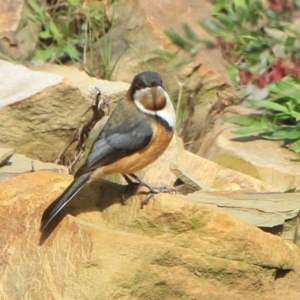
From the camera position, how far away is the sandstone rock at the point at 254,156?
6898 mm

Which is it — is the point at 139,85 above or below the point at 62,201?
above

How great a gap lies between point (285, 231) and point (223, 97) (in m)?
2.73

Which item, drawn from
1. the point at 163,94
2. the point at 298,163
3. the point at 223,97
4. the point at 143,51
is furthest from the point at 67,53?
the point at 163,94

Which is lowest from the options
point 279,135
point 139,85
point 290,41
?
point 279,135

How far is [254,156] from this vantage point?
23.6ft

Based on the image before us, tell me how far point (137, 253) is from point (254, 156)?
234 centimetres

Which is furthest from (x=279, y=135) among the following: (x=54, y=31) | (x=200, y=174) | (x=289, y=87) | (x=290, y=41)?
(x=54, y=31)

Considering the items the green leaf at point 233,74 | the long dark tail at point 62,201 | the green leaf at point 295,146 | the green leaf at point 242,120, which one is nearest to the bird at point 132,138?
the long dark tail at point 62,201

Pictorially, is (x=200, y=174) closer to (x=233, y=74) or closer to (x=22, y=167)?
(x=22, y=167)

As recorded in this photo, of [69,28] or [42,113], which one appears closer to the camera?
[42,113]

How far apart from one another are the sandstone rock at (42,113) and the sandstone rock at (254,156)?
0.90 meters

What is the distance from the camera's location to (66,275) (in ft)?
16.7

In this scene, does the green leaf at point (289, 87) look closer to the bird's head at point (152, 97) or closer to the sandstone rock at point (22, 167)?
the bird's head at point (152, 97)

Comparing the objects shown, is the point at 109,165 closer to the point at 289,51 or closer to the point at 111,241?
the point at 111,241
